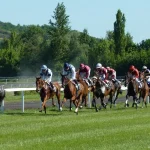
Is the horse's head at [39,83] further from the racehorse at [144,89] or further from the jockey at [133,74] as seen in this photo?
the racehorse at [144,89]

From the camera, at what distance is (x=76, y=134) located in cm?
1830

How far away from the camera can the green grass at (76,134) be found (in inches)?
615

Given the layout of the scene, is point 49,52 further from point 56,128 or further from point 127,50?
point 56,128

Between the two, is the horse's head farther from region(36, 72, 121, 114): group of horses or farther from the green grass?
the green grass

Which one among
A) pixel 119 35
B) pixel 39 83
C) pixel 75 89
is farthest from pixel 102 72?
pixel 119 35

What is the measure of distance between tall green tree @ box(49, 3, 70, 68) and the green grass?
83.9m

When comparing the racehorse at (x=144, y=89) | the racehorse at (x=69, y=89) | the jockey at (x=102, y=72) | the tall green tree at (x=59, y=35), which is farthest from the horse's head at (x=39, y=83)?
the tall green tree at (x=59, y=35)

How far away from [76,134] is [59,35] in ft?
300

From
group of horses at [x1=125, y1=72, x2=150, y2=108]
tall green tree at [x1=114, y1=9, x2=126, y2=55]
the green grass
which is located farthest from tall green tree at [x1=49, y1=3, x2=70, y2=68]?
the green grass

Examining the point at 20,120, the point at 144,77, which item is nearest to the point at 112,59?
the point at 144,77

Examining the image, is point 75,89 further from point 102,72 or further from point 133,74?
point 133,74

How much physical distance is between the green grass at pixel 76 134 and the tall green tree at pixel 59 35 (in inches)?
3304

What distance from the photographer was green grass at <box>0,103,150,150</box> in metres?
15.6

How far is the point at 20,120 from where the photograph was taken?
79.0 ft
